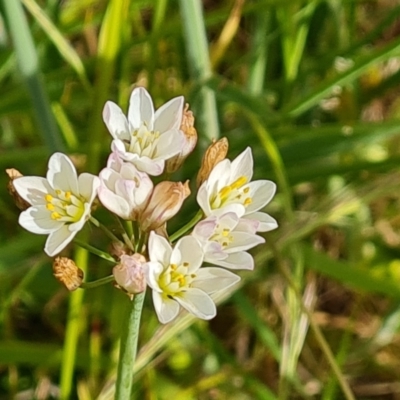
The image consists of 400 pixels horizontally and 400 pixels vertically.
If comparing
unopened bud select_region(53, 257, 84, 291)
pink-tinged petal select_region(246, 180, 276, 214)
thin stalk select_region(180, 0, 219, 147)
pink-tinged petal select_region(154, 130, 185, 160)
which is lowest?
thin stalk select_region(180, 0, 219, 147)

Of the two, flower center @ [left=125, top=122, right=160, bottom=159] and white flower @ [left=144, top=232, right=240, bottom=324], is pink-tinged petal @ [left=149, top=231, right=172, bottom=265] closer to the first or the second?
white flower @ [left=144, top=232, right=240, bottom=324]

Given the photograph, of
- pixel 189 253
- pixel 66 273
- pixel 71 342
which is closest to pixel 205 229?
pixel 189 253

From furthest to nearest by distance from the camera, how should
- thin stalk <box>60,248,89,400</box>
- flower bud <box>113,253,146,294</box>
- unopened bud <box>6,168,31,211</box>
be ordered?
thin stalk <box>60,248,89,400</box> → unopened bud <box>6,168,31,211</box> → flower bud <box>113,253,146,294</box>

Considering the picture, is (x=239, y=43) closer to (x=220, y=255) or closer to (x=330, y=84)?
(x=330, y=84)

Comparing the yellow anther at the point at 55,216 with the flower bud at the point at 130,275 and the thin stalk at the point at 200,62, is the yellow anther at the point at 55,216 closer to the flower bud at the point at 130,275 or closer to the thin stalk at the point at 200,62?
the flower bud at the point at 130,275

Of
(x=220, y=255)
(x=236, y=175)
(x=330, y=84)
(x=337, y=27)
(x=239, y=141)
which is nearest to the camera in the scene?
(x=220, y=255)

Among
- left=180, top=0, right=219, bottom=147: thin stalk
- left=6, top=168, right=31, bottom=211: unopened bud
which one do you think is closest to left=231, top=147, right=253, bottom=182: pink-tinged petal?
left=6, top=168, right=31, bottom=211: unopened bud

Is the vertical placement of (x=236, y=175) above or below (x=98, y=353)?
above

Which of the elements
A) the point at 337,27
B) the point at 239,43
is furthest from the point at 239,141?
the point at 239,43
